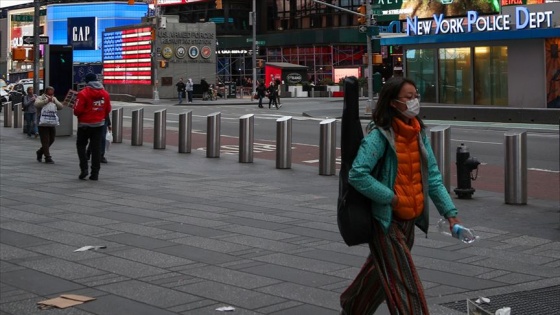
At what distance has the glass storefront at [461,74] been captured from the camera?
37.5m

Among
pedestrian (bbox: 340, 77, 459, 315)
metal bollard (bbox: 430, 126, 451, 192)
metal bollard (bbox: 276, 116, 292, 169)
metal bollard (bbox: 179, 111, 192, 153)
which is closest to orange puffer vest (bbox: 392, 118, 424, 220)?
pedestrian (bbox: 340, 77, 459, 315)

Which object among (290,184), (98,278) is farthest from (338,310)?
(290,184)

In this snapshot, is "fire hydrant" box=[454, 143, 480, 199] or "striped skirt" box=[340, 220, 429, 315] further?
"fire hydrant" box=[454, 143, 480, 199]

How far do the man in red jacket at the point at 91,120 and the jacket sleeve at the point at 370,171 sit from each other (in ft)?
35.1

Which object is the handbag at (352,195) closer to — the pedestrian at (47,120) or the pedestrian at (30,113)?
the pedestrian at (47,120)

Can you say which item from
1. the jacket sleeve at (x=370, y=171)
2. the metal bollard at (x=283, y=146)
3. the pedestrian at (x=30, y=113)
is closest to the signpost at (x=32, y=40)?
the pedestrian at (x=30, y=113)

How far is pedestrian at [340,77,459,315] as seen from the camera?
16.7 ft

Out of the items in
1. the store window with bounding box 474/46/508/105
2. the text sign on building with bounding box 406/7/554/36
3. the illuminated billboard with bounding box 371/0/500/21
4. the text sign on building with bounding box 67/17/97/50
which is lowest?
the store window with bounding box 474/46/508/105

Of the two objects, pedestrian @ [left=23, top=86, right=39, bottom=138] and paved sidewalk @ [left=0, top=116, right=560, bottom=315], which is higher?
pedestrian @ [left=23, top=86, right=39, bottom=138]

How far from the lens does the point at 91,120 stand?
1525 centimetres

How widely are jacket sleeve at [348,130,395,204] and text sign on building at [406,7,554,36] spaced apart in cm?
3172

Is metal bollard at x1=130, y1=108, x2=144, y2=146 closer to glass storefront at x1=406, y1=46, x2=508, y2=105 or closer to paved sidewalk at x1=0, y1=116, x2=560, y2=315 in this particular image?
paved sidewalk at x1=0, y1=116, x2=560, y2=315

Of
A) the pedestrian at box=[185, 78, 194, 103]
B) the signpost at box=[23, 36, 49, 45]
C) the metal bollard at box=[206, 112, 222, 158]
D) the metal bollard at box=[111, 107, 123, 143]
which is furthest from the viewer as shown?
the pedestrian at box=[185, 78, 194, 103]

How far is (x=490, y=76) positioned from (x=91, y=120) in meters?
26.2
